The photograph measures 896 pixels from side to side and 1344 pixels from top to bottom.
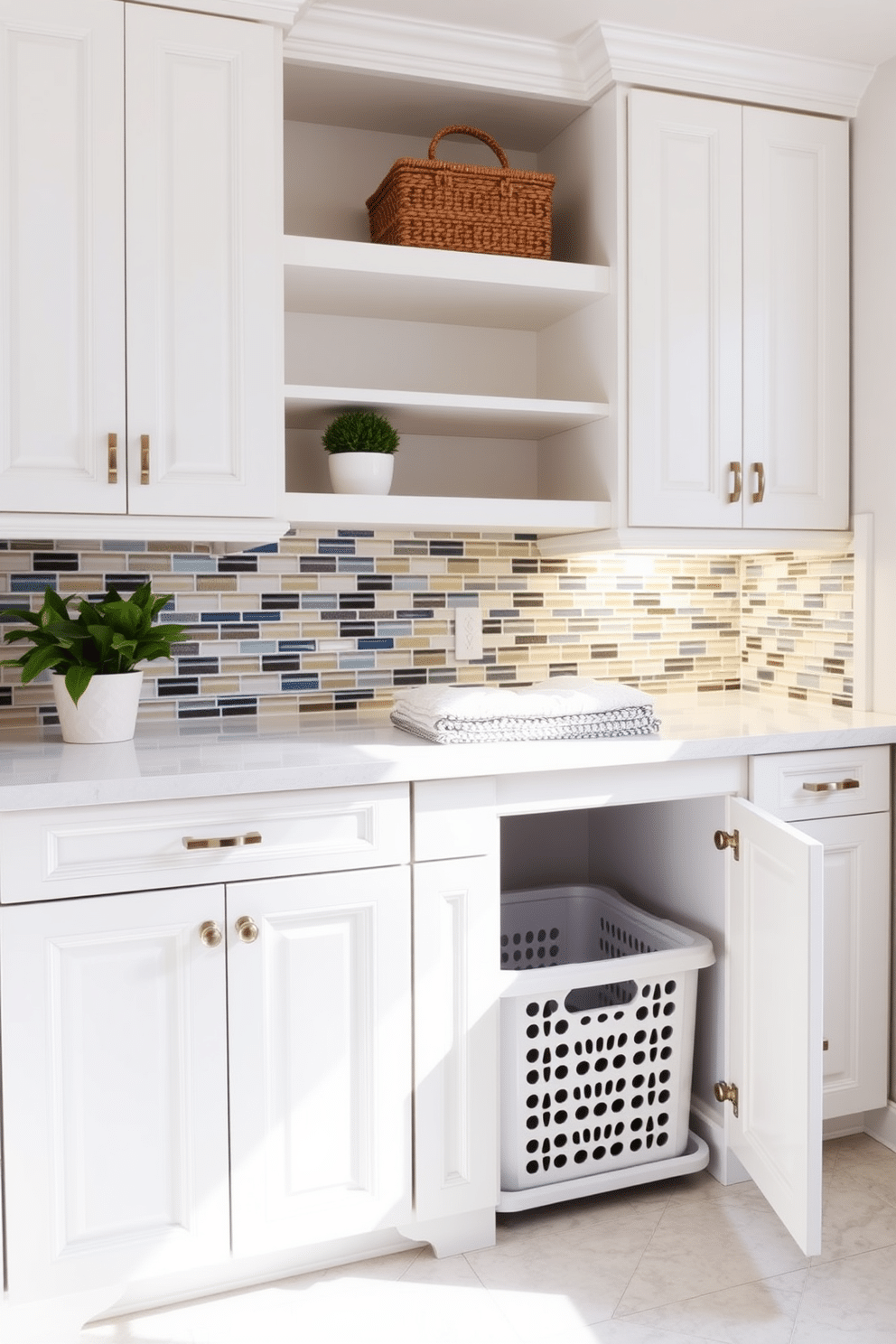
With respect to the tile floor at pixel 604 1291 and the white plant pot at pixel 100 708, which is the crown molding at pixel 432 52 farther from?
the tile floor at pixel 604 1291

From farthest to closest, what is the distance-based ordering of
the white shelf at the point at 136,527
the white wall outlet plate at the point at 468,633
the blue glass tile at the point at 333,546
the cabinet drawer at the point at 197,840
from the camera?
1. the white wall outlet plate at the point at 468,633
2. the blue glass tile at the point at 333,546
3. the white shelf at the point at 136,527
4. the cabinet drawer at the point at 197,840

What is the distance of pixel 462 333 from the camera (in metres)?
2.56

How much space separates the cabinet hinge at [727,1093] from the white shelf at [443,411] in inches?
55.0

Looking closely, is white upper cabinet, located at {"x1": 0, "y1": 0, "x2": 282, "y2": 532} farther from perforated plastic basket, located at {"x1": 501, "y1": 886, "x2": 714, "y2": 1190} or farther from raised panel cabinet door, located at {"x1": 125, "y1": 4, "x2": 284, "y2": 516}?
perforated plastic basket, located at {"x1": 501, "y1": 886, "x2": 714, "y2": 1190}

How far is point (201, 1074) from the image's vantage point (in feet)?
5.80

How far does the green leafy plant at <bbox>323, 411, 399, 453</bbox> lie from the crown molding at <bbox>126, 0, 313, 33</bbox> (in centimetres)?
71

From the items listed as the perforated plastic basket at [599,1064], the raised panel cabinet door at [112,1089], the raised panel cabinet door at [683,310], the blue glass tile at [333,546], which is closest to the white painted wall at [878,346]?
the raised panel cabinet door at [683,310]

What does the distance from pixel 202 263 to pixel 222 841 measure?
1.03m

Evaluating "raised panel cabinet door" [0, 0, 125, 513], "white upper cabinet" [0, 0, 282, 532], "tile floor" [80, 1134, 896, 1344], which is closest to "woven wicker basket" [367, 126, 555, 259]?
"white upper cabinet" [0, 0, 282, 532]

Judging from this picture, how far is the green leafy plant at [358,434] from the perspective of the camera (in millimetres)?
2188

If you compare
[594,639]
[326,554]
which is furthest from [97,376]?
[594,639]

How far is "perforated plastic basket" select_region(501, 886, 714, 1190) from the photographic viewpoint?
2059 millimetres

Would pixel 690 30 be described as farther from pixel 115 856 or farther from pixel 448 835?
pixel 115 856

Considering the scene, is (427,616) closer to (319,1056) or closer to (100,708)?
(100,708)
